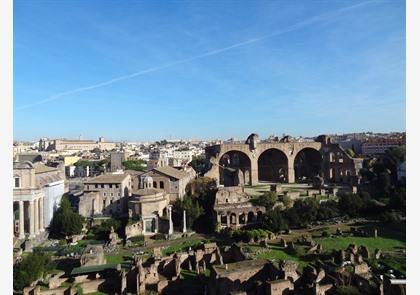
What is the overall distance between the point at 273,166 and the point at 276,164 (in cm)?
61

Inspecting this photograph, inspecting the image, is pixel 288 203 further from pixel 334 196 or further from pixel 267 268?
pixel 267 268

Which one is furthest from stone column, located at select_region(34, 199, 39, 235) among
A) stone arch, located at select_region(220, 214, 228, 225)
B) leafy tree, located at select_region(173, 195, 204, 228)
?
stone arch, located at select_region(220, 214, 228, 225)

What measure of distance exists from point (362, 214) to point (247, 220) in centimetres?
909

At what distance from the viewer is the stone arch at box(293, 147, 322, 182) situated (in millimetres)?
46312

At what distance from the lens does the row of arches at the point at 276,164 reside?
43562mm

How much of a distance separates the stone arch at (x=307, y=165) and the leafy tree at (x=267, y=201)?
1666cm

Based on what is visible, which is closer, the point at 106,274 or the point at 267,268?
the point at 267,268

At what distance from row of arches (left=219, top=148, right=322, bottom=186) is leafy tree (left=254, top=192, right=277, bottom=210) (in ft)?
36.7

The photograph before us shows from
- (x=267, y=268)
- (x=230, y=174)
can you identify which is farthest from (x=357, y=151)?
(x=267, y=268)

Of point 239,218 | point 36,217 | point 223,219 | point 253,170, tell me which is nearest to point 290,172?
point 253,170

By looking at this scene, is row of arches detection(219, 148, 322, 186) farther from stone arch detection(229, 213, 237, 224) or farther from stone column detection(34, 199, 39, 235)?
stone column detection(34, 199, 39, 235)
